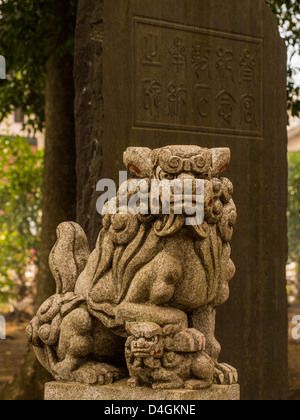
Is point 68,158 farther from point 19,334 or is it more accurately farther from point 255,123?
point 19,334

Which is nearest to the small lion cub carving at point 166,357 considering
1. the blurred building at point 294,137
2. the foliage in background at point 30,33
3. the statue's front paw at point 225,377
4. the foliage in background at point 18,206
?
the statue's front paw at point 225,377

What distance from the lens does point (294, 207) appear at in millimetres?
13758

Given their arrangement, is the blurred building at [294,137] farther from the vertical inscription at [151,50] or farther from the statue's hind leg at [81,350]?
the statue's hind leg at [81,350]

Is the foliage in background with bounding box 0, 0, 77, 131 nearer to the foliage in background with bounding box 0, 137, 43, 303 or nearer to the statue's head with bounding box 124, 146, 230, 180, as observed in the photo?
the foliage in background with bounding box 0, 137, 43, 303

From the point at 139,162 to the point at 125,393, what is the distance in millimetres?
1111

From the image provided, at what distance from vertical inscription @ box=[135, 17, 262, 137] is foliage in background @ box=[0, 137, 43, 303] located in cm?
519

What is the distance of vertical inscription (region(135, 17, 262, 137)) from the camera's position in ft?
19.2

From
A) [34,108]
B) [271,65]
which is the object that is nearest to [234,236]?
[271,65]

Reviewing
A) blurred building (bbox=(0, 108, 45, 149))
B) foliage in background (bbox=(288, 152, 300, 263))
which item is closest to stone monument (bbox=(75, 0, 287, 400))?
blurred building (bbox=(0, 108, 45, 149))

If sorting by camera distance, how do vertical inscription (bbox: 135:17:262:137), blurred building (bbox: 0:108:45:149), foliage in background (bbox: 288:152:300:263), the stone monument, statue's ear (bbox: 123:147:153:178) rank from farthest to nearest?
foliage in background (bbox: 288:152:300:263) → blurred building (bbox: 0:108:45:149) → vertical inscription (bbox: 135:17:262:137) → the stone monument → statue's ear (bbox: 123:147:153:178)

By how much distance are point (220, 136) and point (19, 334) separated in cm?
719

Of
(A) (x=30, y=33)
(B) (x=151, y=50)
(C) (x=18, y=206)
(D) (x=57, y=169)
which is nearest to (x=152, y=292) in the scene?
(B) (x=151, y=50)

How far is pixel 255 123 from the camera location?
21.0 feet

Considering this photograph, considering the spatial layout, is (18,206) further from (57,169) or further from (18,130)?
(18,130)
